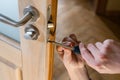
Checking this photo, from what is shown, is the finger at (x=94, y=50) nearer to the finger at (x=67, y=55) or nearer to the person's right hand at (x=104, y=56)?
the person's right hand at (x=104, y=56)

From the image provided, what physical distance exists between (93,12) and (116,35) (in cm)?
40

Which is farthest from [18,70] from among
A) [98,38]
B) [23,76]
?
[98,38]

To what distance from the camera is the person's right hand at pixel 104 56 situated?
694 millimetres

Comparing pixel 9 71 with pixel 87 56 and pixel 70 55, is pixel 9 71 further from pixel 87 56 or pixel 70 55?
pixel 87 56

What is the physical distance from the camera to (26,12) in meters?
0.69

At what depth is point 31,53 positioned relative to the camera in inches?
31.0

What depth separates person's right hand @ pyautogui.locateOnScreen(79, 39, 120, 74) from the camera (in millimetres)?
694

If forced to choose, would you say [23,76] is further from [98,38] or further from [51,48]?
[98,38]

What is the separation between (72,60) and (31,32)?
246mm

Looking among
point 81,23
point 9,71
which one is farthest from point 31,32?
point 81,23

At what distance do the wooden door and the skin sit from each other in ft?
0.25

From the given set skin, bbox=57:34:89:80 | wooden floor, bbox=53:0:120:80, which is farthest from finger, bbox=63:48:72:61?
wooden floor, bbox=53:0:120:80

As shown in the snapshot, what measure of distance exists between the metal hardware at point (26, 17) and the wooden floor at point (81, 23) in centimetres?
120

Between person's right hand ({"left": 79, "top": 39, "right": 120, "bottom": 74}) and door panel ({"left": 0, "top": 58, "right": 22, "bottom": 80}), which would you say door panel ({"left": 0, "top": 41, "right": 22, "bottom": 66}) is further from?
person's right hand ({"left": 79, "top": 39, "right": 120, "bottom": 74})
